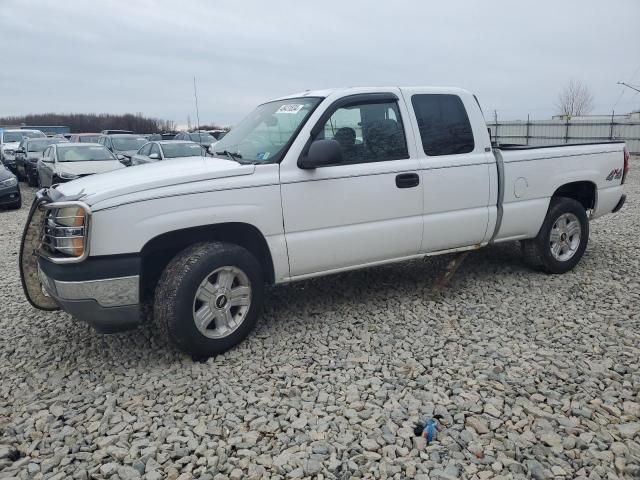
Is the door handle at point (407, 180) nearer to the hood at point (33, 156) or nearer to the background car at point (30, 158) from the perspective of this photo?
the background car at point (30, 158)

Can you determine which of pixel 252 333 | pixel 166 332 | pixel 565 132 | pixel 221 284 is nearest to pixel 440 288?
pixel 252 333

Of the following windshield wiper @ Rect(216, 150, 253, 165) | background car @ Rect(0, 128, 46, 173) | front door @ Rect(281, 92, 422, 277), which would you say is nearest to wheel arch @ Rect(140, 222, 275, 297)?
front door @ Rect(281, 92, 422, 277)

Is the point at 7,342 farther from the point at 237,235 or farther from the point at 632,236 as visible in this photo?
the point at 632,236

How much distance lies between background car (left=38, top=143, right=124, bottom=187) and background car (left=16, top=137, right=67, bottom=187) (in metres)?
3.15

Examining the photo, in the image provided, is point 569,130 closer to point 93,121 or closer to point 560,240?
point 560,240

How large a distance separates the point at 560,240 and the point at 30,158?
52.9 ft

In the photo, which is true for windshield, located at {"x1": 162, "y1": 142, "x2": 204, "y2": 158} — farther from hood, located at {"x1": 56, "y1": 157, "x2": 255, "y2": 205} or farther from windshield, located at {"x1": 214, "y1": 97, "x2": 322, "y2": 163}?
hood, located at {"x1": 56, "y1": 157, "x2": 255, "y2": 205}

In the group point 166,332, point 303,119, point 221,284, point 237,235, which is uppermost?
point 303,119

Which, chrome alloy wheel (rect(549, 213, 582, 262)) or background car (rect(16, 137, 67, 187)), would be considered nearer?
chrome alloy wheel (rect(549, 213, 582, 262))

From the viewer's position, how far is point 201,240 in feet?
12.2

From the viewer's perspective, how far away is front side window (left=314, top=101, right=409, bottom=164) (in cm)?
406

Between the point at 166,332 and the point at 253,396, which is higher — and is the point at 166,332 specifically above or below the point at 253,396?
above

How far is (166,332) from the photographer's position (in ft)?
11.5

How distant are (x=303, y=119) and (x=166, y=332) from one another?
1949 mm
